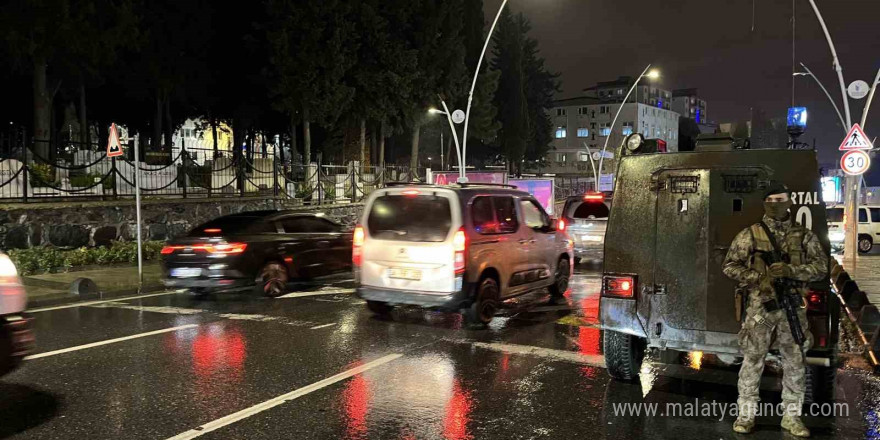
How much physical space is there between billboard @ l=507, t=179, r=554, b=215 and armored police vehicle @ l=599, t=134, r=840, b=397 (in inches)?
600

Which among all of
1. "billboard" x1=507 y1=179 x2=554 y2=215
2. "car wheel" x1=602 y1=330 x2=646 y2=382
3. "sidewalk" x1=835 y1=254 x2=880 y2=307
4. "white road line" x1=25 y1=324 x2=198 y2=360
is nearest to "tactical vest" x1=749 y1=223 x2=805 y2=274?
"car wheel" x1=602 y1=330 x2=646 y2=382

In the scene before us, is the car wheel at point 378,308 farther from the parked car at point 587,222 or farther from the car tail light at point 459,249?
the parked car at point 587,222

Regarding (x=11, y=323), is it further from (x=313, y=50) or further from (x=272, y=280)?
(x=313, y=50)

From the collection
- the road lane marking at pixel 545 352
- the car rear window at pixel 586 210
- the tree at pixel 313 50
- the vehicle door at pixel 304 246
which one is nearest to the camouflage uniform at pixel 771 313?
the road lane marking at pixel 545 352

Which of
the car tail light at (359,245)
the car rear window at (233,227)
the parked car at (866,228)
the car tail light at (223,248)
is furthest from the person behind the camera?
the parked car at (866,228)

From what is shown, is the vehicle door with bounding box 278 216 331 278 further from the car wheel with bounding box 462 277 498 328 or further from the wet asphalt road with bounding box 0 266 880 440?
the car wheel with bounding box 462 277 498 328

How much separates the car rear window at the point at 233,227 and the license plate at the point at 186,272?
0.59 m

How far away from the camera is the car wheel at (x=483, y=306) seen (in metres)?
8.98

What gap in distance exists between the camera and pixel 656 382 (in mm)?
6586

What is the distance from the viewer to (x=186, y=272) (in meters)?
11.2

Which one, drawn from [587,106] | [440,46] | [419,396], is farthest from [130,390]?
[587,106]

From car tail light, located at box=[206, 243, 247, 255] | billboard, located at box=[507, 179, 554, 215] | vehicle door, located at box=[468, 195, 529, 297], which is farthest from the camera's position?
billboard, located at box=[507, 179, 554, 215]

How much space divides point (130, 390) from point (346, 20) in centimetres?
2720

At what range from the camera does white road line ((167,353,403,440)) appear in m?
5.07
